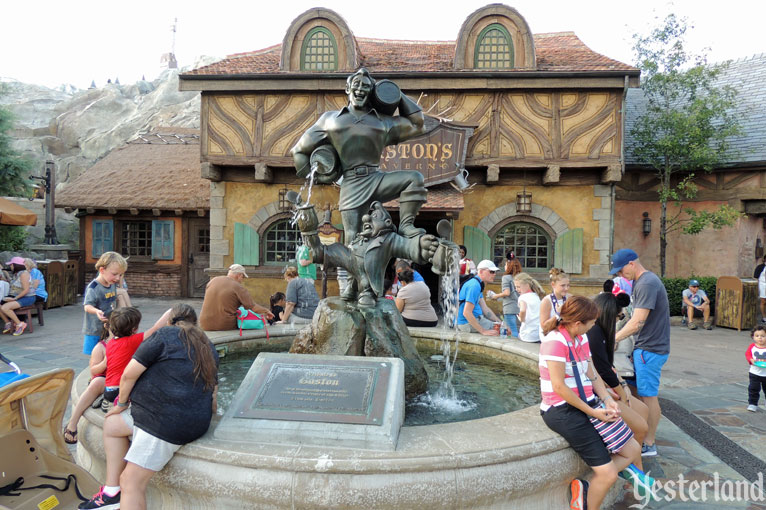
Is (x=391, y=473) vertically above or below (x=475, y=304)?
below

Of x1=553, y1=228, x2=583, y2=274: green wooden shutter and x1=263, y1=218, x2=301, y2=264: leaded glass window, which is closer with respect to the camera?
x1=553, y1=228, x2=583, y2=274: green wooden shutter

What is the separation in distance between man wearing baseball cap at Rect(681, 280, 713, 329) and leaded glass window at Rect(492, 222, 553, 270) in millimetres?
3151

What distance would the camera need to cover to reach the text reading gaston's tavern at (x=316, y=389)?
120 inches

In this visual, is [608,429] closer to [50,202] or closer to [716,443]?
[716,443]

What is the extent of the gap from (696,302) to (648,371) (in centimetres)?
919

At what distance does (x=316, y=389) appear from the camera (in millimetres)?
3123

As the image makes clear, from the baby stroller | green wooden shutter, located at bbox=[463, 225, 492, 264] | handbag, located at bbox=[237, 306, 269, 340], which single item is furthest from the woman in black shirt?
green wooden shutter, located at bbox=[463, 225, 492, 264]

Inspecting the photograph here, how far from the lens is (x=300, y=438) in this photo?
9.09 feet

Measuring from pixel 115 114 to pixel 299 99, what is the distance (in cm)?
2929

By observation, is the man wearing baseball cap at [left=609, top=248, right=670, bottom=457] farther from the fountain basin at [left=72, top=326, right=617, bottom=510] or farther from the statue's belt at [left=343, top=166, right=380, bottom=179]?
the statue's belt at [left=343, top=166, right=380, bottom=179]

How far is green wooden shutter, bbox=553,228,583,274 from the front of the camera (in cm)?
1238

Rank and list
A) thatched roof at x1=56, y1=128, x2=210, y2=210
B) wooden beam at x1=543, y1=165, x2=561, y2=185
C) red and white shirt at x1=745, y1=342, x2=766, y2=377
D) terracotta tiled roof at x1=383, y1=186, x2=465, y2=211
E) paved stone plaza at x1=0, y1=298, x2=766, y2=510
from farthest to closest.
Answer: thatched roof at x1=56, y1=128, x2=210, y2=210 < wooden beam at x1=543, y1=165, x2=561, y2=185 < terracotta tiled roof at x1=383, y1=186, x2=465, y2=211 < red and white shirt at x1=745, y1=342, x2=766, y2=377 < paved stone plaza at x1=0, y1=298, x2=766, y2=510

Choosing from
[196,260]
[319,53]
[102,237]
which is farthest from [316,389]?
[102,237]

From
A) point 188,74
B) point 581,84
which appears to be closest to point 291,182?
point 188,74
